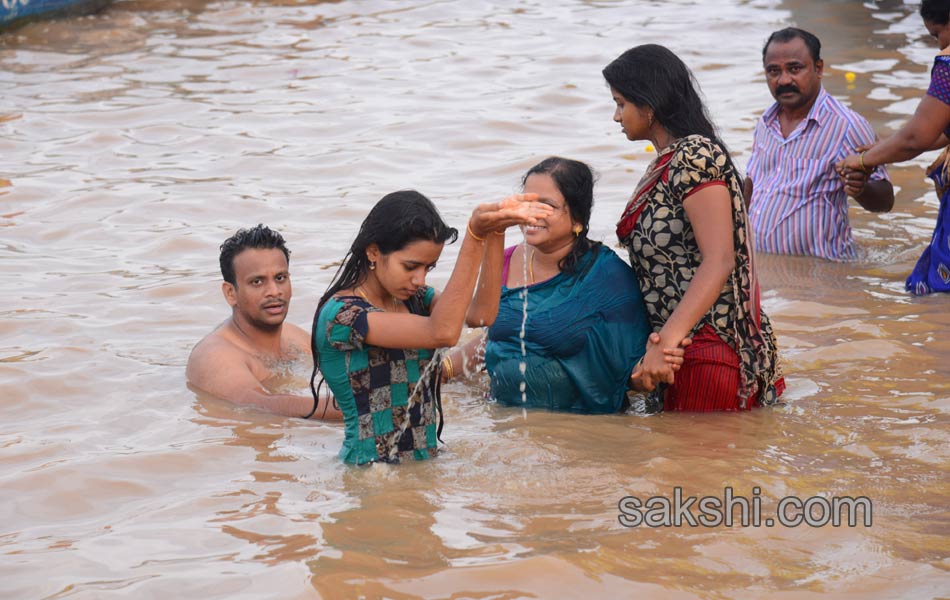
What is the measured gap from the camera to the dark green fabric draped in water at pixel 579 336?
16.8ft

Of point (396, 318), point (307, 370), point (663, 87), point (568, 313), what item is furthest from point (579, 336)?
point (307, 370)

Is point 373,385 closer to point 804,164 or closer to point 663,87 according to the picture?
point 663,87

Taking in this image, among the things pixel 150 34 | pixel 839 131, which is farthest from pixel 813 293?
pixel 150 34

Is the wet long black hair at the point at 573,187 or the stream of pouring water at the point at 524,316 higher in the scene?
the wet long black hair at the point at 573,187

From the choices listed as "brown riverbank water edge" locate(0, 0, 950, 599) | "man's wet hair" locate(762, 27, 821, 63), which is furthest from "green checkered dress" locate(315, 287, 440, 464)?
"man's wet hair" locate(762, 27, 821, 63)

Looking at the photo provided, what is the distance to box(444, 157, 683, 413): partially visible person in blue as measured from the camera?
509 centimetres

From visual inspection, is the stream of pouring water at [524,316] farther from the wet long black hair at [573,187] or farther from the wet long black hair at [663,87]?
the wet long black hair at [663,87]

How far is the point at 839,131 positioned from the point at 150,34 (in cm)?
979

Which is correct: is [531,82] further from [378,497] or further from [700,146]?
[378,497]
